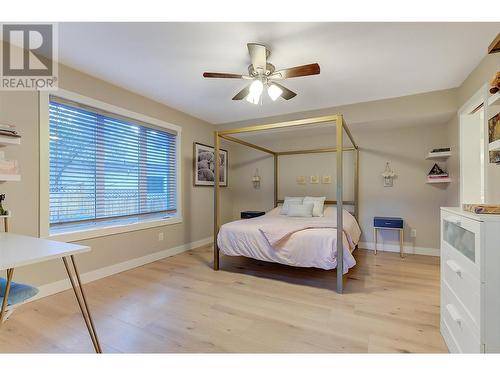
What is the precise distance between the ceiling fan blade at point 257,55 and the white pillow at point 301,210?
2.29m

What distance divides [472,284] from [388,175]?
9.86 feet

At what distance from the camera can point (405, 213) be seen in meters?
3.95

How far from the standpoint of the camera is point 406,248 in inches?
154

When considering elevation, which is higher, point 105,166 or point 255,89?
point 255,89

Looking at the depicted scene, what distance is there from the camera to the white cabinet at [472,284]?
3.77ft

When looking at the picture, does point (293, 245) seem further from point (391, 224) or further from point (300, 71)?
point (391, 224)

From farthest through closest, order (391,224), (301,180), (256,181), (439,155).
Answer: (256,181) → (301,180) → (391,224) → (439,155)

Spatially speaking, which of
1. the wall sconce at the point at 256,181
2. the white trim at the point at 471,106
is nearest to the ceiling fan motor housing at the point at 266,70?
the white trim at the point at 471,106

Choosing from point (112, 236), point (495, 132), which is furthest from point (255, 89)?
point (112, 236)

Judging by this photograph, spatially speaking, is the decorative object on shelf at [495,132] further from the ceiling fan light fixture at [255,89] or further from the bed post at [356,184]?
the bed post at [356,184]

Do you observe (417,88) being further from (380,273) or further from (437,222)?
(380,273)

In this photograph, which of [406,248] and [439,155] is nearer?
[439,155]

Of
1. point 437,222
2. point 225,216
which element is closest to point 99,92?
point 225,216
